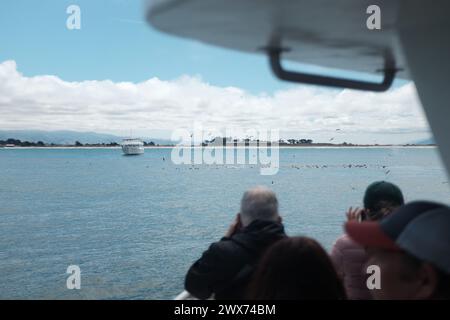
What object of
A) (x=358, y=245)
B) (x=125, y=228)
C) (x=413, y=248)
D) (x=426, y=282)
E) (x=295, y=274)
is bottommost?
(x=125, y=228)

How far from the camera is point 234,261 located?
9.45ft

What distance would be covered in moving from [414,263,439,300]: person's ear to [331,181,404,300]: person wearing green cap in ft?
6.14

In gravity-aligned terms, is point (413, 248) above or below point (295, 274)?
above

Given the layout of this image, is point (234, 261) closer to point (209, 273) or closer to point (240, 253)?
point (240, 253)

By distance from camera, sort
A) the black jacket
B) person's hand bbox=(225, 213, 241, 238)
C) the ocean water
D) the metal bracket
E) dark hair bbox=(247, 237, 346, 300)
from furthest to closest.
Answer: the ocean water, person's hand bbox=(225, 213, 241, 238), the black jacket, the metal bracket, dark hair bbox=(247, 237, 346, 300)

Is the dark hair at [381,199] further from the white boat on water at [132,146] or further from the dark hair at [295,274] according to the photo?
the white boat on water at [132,146]

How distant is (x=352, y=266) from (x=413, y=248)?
2.17m

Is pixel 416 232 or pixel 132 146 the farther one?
pixel 132 146

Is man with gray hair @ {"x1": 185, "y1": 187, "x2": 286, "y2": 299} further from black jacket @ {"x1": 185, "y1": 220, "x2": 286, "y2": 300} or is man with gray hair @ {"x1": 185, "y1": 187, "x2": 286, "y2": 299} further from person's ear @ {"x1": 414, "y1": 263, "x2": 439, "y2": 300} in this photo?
person's ear @ {"x1": 414, "y1": 263, "x2": 439, "y2": 300}

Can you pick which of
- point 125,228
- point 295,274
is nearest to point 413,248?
point 295,274

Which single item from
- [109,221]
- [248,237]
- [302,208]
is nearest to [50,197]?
[109,221]

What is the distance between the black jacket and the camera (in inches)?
113

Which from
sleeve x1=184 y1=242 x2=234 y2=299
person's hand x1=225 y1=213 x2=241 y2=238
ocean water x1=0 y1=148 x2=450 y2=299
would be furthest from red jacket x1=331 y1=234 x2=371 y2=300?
ocean water x1=0 y1=148 x2=450 y2=299

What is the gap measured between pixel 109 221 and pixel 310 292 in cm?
4277
